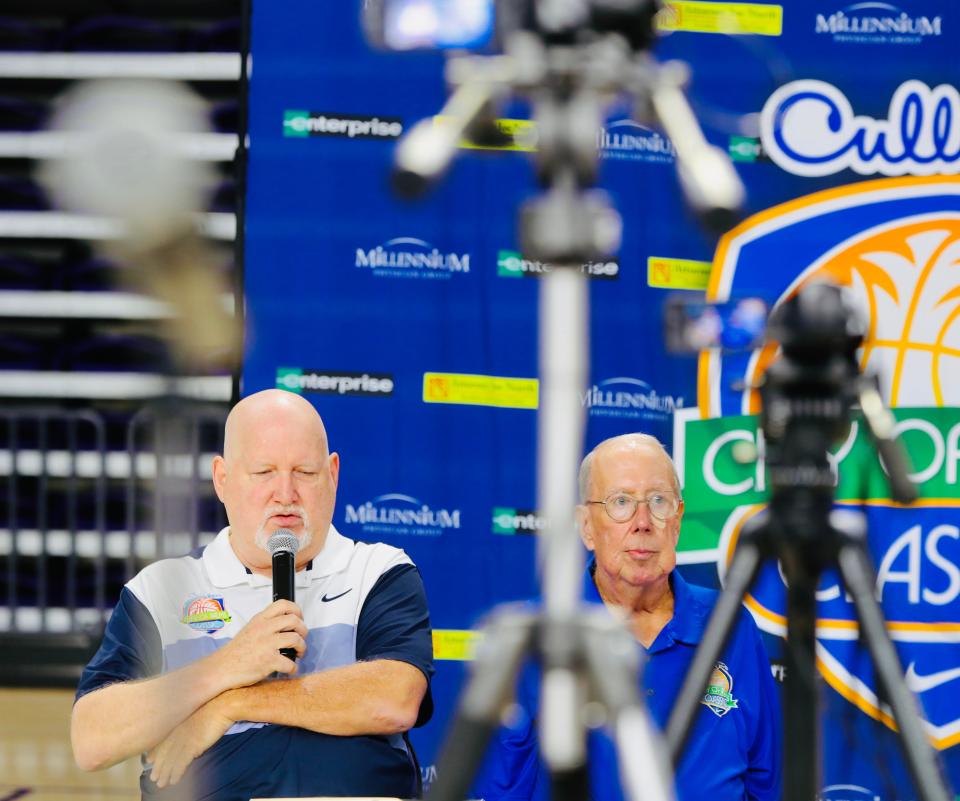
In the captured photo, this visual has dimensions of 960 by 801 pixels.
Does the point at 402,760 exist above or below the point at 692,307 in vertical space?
below

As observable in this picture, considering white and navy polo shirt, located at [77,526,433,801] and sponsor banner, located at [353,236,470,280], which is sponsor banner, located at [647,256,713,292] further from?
white and navy polo shirt, located at [77,526,433,801]

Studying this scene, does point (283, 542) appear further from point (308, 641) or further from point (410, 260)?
point (410, 260)

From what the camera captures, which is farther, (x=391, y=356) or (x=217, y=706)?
(x=391, y=356)

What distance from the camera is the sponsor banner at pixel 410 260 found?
12.6ft

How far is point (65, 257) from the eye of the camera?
6.67 meters

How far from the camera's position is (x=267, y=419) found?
8.43 ft

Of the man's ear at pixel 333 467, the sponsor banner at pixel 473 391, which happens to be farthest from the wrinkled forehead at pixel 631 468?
the sponsor banner at pixel 473 391

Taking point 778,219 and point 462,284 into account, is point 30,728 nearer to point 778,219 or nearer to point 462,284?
point 462,284

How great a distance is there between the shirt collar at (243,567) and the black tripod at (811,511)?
140 cm

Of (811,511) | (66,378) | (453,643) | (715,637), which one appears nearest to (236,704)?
(715,637)

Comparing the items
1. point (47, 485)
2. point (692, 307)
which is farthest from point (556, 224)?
point (47, 485)

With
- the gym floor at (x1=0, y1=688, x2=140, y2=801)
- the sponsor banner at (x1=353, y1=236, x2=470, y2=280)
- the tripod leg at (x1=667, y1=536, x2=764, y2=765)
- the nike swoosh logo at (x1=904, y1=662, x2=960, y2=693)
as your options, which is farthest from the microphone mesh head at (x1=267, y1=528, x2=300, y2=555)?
the gym floor at (x1=0, y1=688, x2=140, y2=801)

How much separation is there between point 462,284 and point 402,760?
5.79 feet

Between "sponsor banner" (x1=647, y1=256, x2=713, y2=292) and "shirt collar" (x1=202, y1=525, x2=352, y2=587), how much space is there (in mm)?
1608
